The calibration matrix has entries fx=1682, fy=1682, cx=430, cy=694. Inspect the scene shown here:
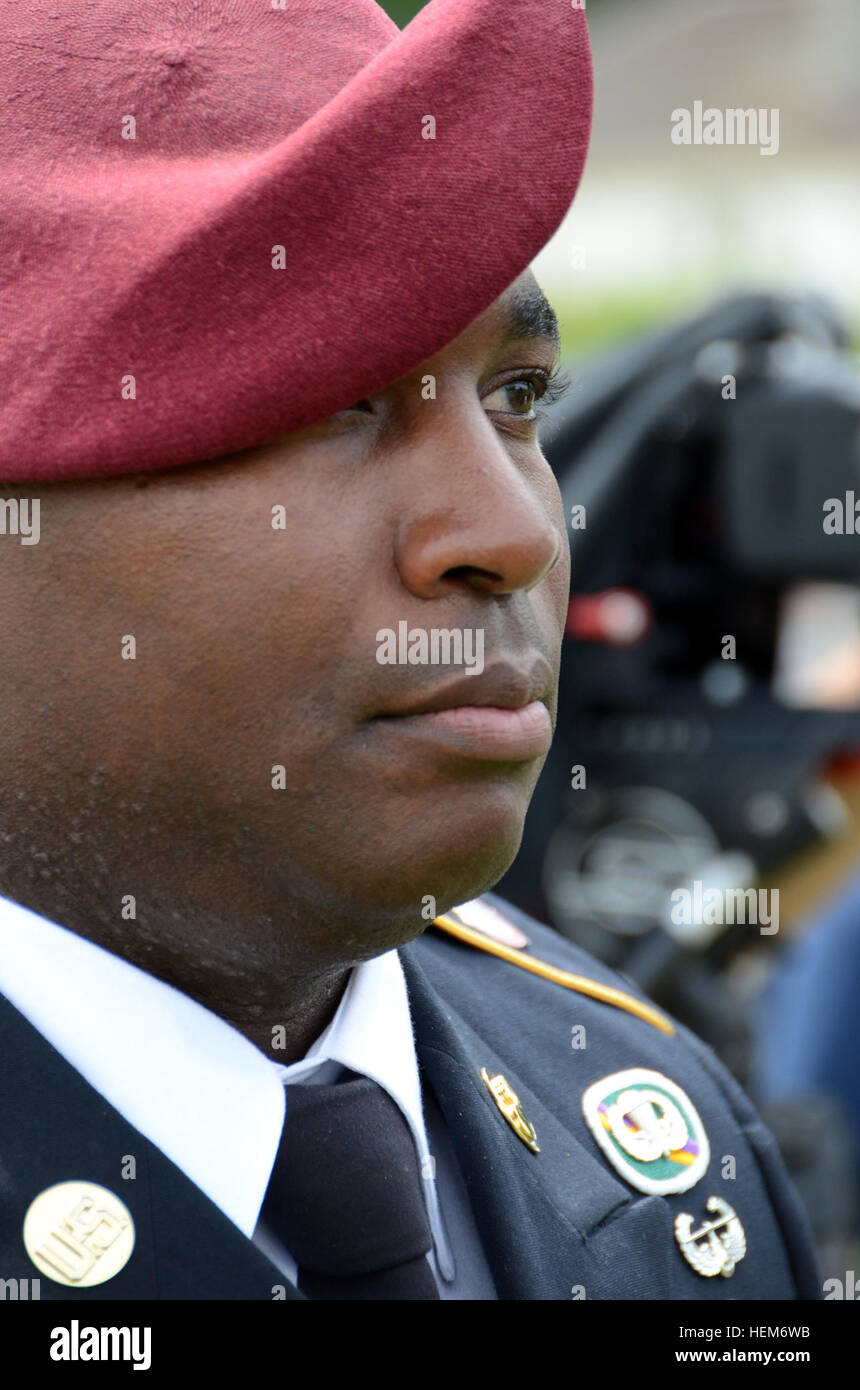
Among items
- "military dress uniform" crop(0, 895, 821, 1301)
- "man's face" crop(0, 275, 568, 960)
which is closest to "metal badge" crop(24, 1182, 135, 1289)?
"military dress uniform" crop(0, 895, 821, 1301)

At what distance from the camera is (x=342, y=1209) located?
1.37 meters

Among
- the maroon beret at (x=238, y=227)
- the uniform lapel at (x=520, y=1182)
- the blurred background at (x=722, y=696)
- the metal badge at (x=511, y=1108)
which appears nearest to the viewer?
the maroon beret at (x=238, y=227)

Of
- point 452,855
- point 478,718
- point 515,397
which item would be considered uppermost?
point 515,397

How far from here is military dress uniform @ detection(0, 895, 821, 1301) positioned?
4.30 ft

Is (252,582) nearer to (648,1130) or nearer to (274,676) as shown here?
(274,676)

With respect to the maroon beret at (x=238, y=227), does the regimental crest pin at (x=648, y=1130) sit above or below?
below

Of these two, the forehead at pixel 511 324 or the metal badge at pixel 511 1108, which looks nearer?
the forehead at pixel 511 324

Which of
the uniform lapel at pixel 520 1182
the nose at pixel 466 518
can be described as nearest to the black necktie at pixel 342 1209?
the uniform lapel at pixel 520 1182

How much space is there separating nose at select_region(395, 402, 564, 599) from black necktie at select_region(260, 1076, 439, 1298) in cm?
47

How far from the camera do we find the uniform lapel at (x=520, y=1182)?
1504 mm

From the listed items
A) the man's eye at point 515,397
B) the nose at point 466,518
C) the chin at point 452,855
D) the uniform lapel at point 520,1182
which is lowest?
the uniform lapel at point 520,1182

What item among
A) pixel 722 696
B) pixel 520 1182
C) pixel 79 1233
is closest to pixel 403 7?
pixel 722 696

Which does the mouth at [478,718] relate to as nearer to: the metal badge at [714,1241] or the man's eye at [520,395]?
the man's eye at [520,395]

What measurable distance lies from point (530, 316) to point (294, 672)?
38 cm
